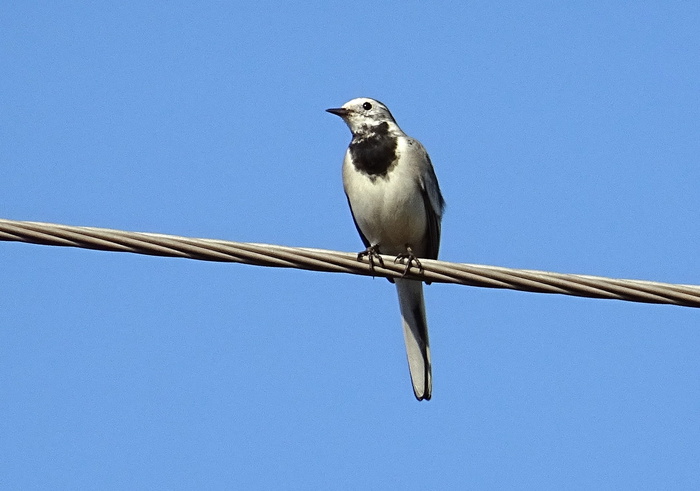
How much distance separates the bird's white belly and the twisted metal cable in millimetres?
3363

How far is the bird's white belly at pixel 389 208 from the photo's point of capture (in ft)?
27.4

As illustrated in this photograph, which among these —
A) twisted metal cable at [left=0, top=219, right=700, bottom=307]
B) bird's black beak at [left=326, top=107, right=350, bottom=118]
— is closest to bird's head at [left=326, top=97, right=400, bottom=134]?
bird's black beak at [left=326, top=107, right=350, bottom=118]

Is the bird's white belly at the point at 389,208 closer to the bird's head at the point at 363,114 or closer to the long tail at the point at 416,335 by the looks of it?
the long tail at the point at 416,335

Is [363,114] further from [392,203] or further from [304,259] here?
[304,259]

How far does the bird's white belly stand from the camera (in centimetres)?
834

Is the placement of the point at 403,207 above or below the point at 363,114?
below

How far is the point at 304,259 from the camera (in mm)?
4859

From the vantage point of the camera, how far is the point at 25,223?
459cm

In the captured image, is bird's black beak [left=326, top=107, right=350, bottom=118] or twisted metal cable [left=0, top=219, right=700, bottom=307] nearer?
twisted metal cable [left=0, top=219, right=700, bottom=307]

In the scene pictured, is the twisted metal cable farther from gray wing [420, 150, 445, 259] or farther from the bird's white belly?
gray wing [420, 150, 445, 259]

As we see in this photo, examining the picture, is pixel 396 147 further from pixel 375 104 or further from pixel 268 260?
pixel 268 260

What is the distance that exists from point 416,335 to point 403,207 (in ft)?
3.19

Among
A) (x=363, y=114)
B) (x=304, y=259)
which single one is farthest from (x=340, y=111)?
(x=304, y=259)

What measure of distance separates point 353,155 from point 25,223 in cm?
439
